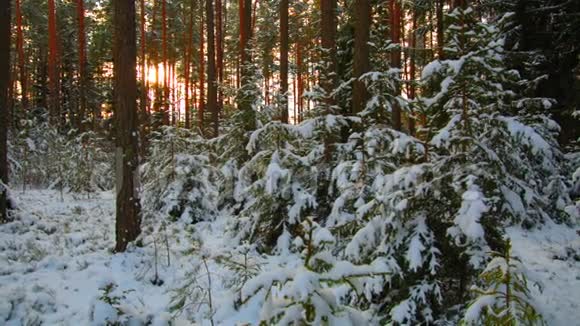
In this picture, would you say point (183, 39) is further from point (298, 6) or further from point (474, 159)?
point (474, 159)

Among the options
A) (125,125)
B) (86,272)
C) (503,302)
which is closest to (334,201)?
(125,125)

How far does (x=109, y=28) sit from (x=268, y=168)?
70.1 feet

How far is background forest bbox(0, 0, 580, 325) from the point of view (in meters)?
3.37

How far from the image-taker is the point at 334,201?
23.0ft

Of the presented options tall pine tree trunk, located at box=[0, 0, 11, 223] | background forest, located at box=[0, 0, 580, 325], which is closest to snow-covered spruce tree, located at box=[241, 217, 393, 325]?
background forest, located at box=[0, 0, 580, 325]

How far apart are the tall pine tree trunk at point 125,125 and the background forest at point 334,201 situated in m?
0.03

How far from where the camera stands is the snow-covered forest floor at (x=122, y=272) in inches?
173

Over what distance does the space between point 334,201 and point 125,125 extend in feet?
12.4

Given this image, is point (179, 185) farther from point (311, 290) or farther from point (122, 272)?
point (311, 290)

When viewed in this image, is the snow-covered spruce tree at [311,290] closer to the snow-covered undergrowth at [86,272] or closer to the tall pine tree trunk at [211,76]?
the snow-covered undergrowth at [86,272]

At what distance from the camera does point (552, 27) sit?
419 inches

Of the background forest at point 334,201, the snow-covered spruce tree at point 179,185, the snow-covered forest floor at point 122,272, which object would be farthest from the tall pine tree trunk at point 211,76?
the snow-covered forest floor at point 122,272

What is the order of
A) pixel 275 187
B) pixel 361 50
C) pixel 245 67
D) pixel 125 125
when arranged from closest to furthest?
pixel 275 187 → pixel 125 125 → pixel 361 50 → pixel 245 67

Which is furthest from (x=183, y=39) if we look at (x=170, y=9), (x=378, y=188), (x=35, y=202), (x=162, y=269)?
(x=378, y=188)
